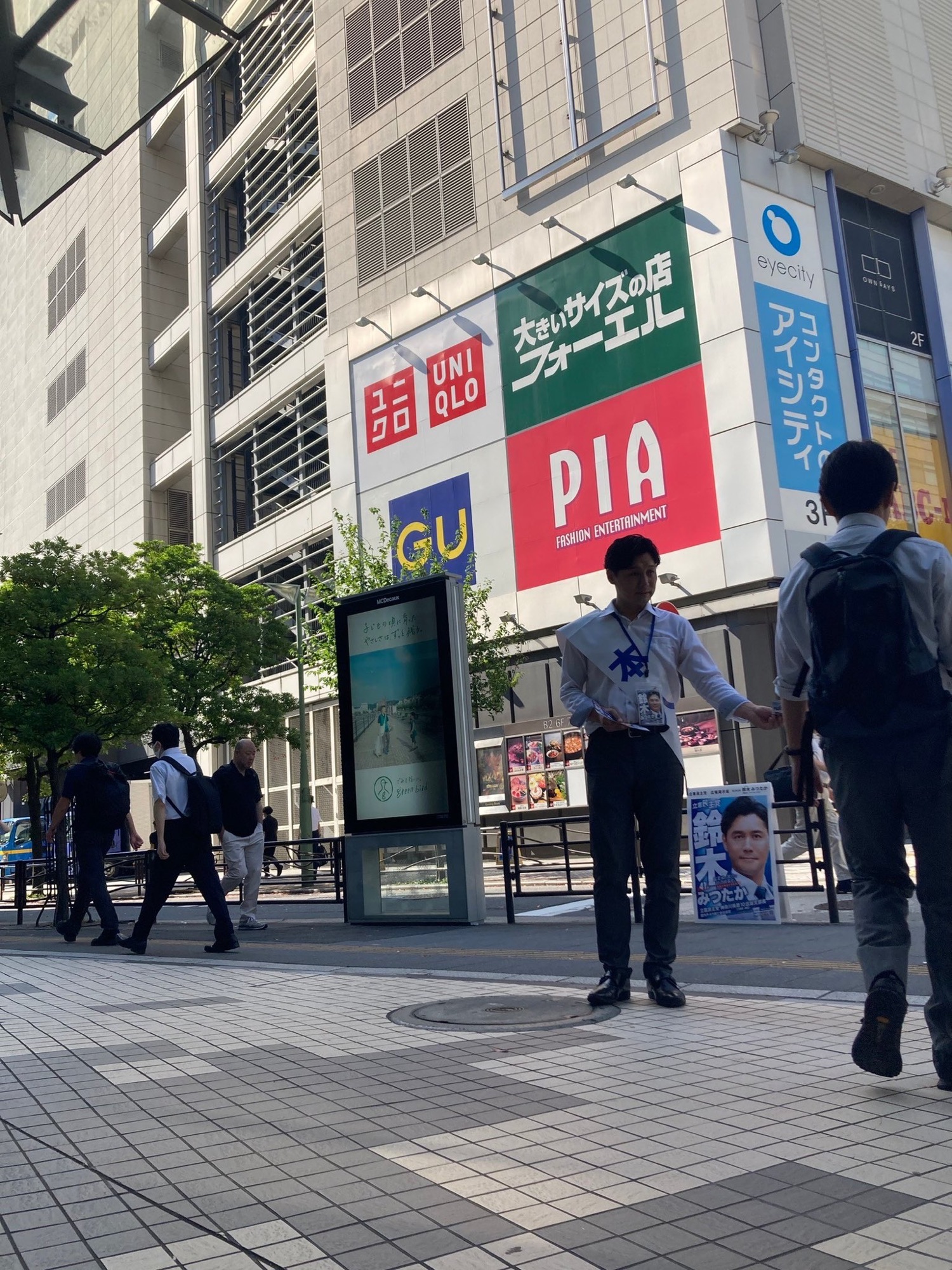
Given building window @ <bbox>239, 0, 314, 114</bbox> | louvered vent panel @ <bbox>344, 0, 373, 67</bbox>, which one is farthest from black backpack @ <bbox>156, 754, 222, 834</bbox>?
building window @ <bbox>239, 0, 314, 114</bbox>

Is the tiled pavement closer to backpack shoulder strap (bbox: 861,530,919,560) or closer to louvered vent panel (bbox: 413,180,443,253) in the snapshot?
backpack shoulder strap (bbox: 861,530,919,560)

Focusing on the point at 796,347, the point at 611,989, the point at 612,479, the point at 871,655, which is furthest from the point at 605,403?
the point at 871,655

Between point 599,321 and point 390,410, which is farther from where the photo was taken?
point 390,410


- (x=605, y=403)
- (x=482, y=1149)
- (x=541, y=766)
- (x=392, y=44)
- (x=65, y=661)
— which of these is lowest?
(x=482, y=1149)

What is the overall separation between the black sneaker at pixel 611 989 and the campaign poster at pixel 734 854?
3454mm

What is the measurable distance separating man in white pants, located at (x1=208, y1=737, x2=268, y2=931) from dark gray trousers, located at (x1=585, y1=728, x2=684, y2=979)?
23.2ft

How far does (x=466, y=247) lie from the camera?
2873cm

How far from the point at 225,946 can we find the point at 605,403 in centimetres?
1801

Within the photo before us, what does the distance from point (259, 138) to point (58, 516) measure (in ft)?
68.8

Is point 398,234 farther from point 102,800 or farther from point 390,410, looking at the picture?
point 102,800

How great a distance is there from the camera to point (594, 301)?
992 inches

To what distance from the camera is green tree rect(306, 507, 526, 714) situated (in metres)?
24.4

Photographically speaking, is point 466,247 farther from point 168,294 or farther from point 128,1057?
point 128,1057

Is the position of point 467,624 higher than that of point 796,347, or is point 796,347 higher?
point 796,347
